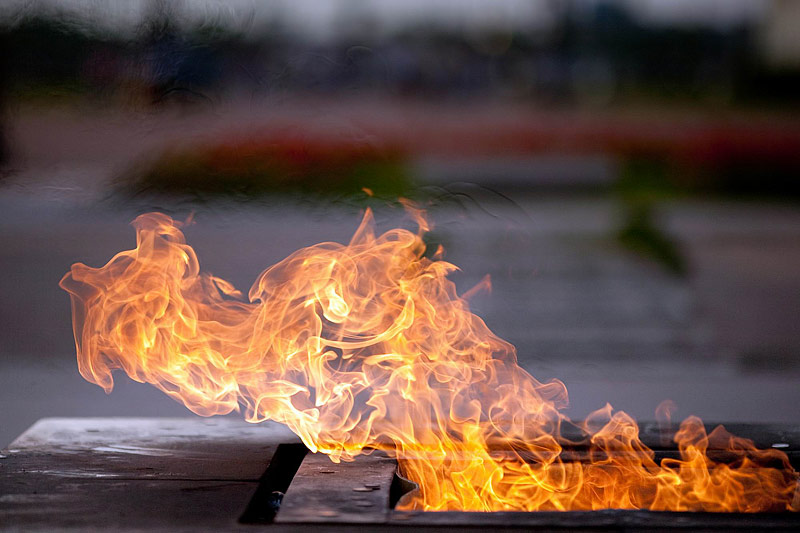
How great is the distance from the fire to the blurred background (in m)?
1.83

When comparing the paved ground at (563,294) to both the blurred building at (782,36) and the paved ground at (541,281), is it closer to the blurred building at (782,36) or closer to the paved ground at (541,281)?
the paved ground at (541,281)

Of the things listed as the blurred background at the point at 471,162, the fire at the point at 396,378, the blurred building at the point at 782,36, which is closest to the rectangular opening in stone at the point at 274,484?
the fire at the point at 396,378

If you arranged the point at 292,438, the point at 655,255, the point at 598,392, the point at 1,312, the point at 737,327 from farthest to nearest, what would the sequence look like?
the point at 655,255
the point at 1,312
the point at 737,327
the point at 598,392
the point at 292,438

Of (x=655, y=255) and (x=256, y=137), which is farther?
(x=256, y=137)

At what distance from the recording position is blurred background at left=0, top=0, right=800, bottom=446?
5.89 m

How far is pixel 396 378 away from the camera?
8.93 feet

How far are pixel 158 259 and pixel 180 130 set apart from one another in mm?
7382

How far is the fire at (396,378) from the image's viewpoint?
240cm

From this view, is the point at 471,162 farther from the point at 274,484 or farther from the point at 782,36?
the point at 274,484

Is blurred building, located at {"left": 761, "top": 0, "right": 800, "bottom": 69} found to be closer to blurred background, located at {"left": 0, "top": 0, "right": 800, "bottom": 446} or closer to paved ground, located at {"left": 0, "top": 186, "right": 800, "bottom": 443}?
blurred background, located at {"left": 0, "top": 0, "right": 800, "bottom": 446}

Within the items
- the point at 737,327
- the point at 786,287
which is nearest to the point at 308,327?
the point at 737,327

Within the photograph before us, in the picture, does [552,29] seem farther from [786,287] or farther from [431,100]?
[786,287]

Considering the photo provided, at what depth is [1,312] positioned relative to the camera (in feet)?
22.8

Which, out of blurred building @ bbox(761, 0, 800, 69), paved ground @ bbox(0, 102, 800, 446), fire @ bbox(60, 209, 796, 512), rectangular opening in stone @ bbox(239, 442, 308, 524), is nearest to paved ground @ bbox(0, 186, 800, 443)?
paved ground @ bbox(0, 102, 800, 446)
